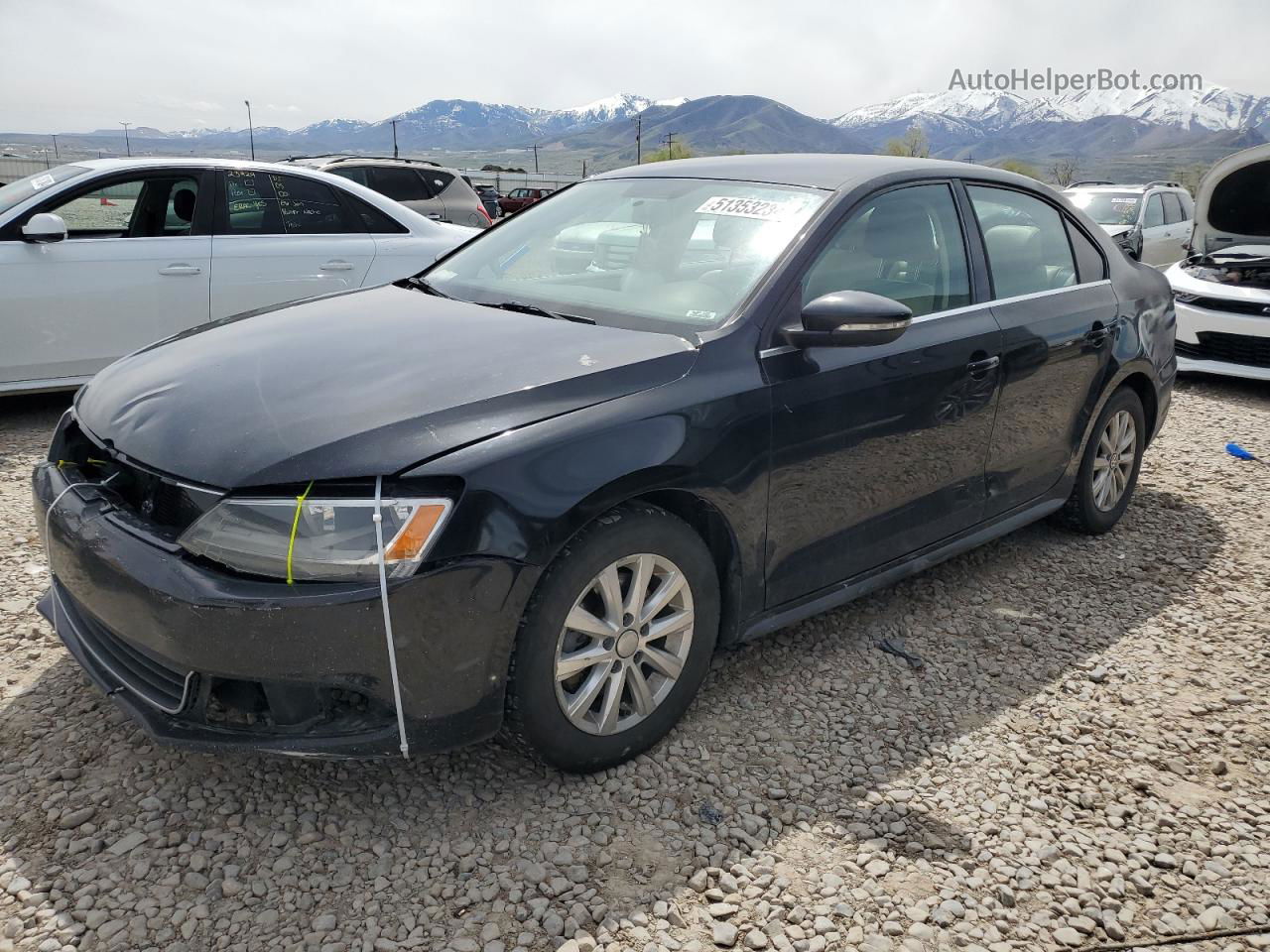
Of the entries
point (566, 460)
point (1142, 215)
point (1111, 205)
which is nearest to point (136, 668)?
point (566, 460)

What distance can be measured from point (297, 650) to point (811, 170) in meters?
2.36

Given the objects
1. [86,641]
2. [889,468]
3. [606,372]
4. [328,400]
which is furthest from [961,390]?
[86,641]

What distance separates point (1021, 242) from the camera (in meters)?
3.94

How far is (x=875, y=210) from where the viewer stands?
3.32m

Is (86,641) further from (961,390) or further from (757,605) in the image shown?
(961,390)

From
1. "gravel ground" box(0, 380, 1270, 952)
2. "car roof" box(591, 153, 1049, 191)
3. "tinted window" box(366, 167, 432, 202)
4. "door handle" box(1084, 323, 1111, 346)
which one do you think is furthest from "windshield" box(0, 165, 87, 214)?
"tinted window" box(366, 167, 432, 202)

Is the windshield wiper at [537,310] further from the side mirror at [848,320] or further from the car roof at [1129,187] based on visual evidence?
the car roof at [1129,187]

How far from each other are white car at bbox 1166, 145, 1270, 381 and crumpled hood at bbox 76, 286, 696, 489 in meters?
6.81

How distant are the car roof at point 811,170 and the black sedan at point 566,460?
0.02 m

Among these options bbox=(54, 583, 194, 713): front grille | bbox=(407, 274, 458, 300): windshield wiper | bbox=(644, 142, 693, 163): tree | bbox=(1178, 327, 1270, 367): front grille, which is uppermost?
bbox=(644, 142, 693, 163): tree

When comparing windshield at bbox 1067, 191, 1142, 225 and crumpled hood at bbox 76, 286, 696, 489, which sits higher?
windshield at bbox 1067, 191, 1142, 225

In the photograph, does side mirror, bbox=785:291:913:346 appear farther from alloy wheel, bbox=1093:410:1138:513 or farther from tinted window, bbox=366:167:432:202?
tinted window, bbox=366:167:432:202

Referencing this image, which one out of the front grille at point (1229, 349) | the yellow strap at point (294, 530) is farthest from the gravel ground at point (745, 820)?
the front grille at point (1229, 349)

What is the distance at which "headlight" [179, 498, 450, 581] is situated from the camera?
217cm
